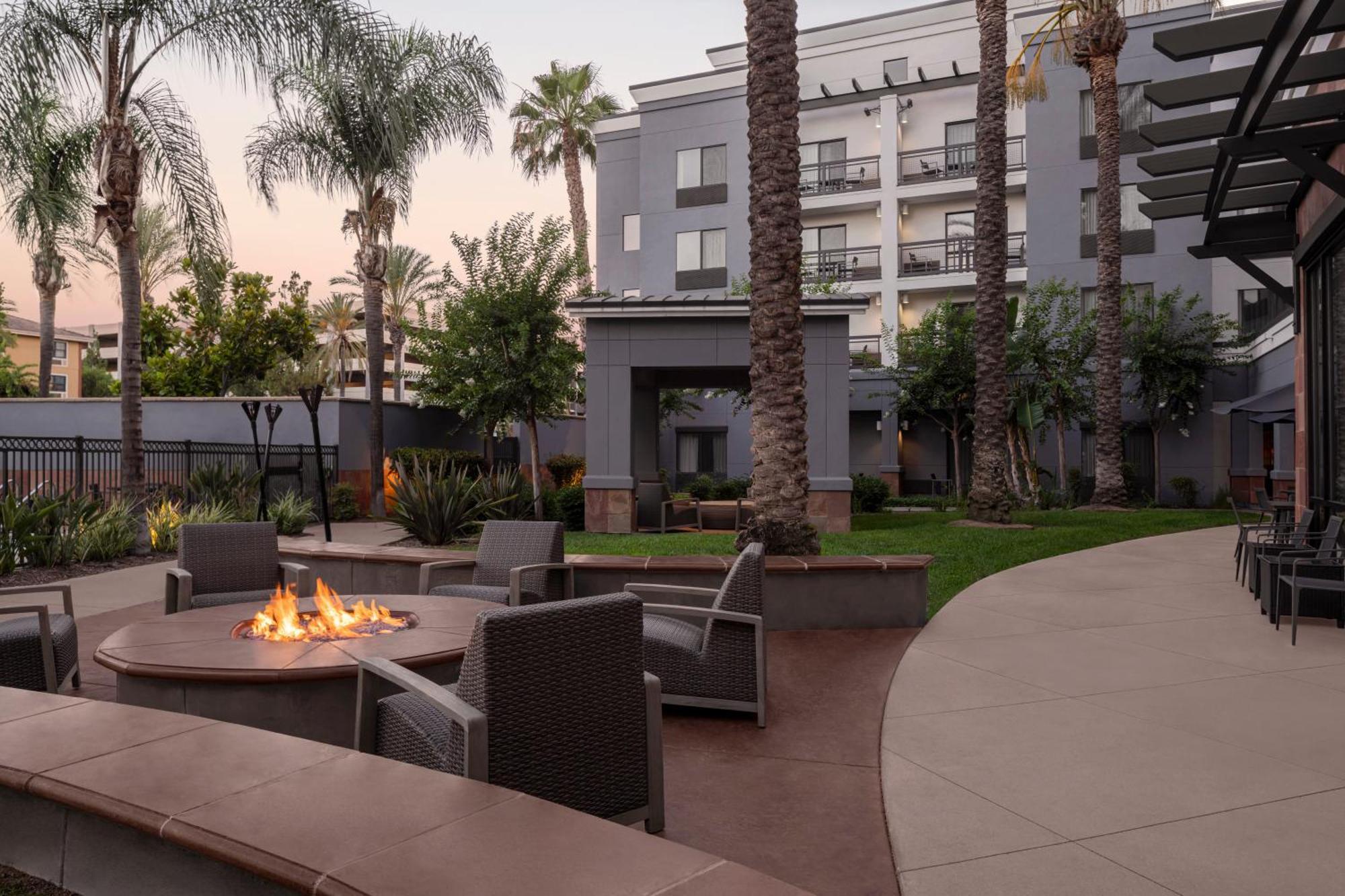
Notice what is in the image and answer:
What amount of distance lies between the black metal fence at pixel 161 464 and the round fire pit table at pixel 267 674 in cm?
1051

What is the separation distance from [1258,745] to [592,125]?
34366 millimetres

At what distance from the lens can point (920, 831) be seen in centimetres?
346

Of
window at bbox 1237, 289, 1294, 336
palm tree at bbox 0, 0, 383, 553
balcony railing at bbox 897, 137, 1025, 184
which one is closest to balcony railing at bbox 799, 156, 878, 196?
balcony railing at bbox 897, 137, 1025, 184

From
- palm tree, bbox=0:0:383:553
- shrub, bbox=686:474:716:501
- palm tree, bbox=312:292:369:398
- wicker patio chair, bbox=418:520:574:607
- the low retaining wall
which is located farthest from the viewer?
palm tree, bbox=312:292:369:398

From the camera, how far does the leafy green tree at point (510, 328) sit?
67.4 feet

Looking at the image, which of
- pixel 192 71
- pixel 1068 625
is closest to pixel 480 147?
pixel 192 71

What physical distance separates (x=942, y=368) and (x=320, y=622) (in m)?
22.6

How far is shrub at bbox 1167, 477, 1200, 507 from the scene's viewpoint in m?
24.4

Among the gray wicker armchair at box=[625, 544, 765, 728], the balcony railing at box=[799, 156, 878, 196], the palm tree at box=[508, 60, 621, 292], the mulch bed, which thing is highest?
the palm tree at box=[508, 60, 621, 292]

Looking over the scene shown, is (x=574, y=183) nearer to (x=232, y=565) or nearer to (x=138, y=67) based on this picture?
(x=138, y=67)

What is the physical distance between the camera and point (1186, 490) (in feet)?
80.2

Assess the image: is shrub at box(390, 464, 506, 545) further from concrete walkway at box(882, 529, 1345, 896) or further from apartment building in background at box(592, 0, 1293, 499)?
apartment building in background at box(592, 0, 1293, 499)

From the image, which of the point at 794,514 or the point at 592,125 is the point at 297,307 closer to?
the point at 592,125

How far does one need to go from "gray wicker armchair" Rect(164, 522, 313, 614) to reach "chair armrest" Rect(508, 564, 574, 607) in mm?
1456
